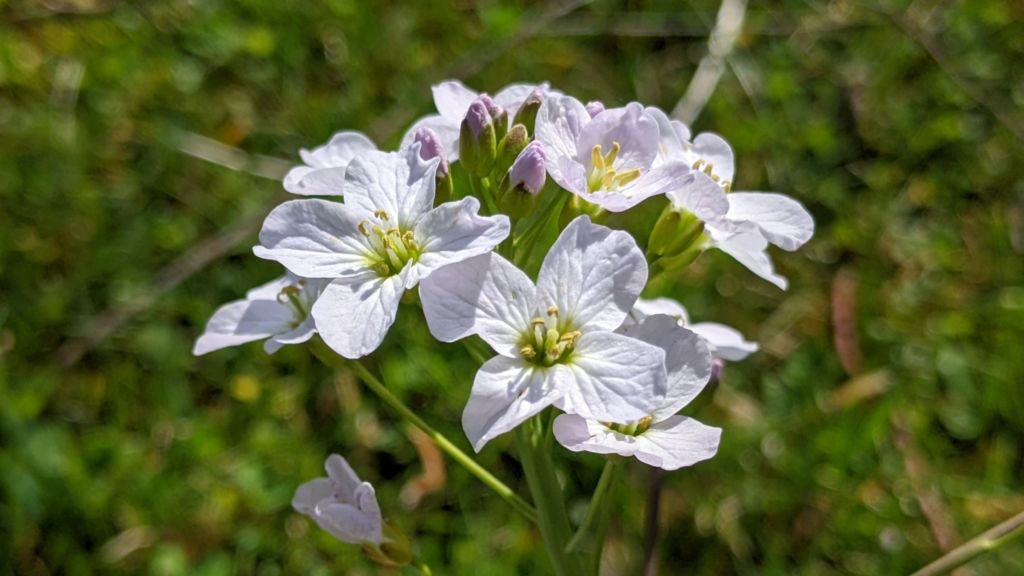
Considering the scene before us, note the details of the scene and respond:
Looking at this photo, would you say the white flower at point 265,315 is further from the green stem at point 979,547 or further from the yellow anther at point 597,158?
the green stem at point 979,547

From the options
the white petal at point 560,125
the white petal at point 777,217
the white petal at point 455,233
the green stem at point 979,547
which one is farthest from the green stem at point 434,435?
the green stem at point 979,547

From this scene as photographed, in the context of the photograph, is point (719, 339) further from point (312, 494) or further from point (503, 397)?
point (312, 494)

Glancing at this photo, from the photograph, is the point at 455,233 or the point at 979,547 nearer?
the point at 455,233

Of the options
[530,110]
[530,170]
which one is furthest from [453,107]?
[530,170]

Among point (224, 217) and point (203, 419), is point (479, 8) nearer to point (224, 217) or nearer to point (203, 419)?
point (224, 217)

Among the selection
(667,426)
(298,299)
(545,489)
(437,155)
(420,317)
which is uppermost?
(437,155)

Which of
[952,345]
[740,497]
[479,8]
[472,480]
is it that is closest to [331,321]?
[472,480]
